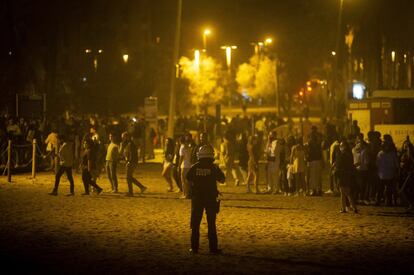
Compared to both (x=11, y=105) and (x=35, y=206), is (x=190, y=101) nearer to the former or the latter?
(x=11, y=105)

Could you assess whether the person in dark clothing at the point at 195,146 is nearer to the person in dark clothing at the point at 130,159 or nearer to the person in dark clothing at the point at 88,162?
the person in dark clothing at the point at 130,159

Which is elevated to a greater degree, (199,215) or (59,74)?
(59,74)

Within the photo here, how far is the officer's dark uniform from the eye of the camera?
11.9 meters

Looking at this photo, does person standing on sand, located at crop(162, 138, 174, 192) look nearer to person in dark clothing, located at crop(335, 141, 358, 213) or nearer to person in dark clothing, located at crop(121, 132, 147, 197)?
person in dark clothing, located at crop(121, 132, 147, 197)

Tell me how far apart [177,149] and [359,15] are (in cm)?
2839

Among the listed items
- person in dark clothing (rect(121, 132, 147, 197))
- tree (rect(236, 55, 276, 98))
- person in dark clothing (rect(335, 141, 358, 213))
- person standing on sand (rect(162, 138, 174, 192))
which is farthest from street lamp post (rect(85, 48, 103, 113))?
person in dark clothing (rect(335, 141, 358, 213))

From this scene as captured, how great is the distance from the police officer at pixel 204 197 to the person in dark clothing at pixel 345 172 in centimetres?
555

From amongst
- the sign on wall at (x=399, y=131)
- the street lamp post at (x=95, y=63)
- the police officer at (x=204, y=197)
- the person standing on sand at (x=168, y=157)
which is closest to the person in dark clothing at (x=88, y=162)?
the person standing on sand at (x=168, y=157)

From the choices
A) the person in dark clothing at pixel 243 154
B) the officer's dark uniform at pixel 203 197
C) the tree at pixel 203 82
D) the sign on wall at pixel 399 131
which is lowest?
the officer's dark uniform at pixel 203 197

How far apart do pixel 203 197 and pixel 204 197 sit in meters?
0.02

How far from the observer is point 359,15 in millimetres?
46469

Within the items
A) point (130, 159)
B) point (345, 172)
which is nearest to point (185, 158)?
point (130, 159)

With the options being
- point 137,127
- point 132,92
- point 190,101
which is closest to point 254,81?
point 190,101

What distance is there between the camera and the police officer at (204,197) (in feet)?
39.0
